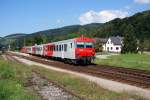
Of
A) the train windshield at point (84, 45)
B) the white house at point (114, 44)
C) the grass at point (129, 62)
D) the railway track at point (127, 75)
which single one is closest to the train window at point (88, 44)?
the train windshield at point (84, 45)

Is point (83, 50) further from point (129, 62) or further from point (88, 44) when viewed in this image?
point (129, 62)

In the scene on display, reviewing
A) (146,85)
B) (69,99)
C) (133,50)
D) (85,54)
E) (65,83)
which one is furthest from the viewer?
(133,50)

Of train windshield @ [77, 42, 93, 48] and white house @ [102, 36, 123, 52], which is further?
white house @ [102, 36, 123, 52]

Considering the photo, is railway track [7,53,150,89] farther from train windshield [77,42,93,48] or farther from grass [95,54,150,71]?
train windshield [77,42,93,48]

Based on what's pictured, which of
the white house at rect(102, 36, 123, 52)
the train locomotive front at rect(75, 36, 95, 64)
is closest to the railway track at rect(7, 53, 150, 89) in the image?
the train locomotive front at rect(75, 36, 95, 64)

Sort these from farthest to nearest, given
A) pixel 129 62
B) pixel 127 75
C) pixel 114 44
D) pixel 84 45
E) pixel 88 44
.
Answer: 1. pixel 114 44
2. pixel 129 62
3. pixel 88 44
4. pixel 84 45
5. pixel 127 75

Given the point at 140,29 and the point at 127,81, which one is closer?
the point at 127,81

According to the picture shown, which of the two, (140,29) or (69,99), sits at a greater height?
(140,29)

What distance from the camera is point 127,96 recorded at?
45.2 feet

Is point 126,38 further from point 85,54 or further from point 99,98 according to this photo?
point 99,98

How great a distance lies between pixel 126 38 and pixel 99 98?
283 feet

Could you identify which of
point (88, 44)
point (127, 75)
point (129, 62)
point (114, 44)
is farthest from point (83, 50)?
point (114, 44)

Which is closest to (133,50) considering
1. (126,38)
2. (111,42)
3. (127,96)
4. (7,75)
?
(126,38)

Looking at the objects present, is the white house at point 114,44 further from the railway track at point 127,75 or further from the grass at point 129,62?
the railway track at point 127,75
